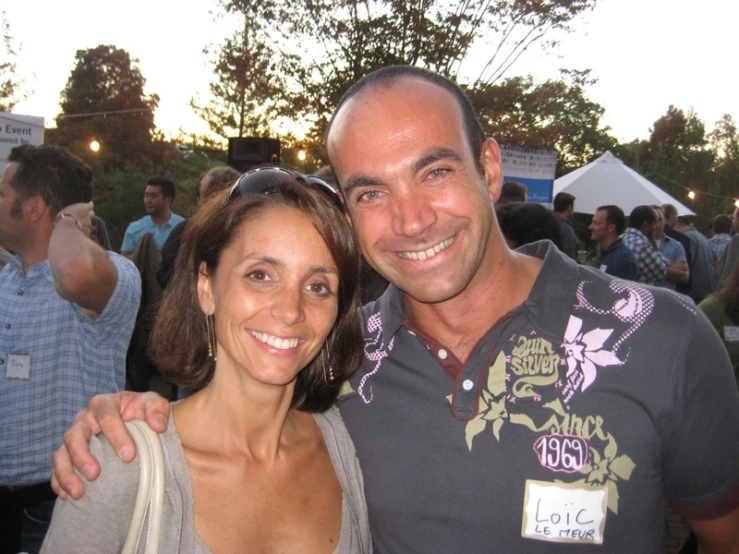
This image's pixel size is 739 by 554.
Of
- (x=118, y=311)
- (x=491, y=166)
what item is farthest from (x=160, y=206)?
(x=491, y=166)

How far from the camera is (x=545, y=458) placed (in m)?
1.77

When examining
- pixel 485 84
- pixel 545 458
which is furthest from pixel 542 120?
pixel 545 458

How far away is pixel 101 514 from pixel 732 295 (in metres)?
3.96

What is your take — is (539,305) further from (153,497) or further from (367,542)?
(153,497)

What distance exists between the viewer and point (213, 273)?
2.09 metres

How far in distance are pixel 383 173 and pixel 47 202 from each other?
2.17 meters

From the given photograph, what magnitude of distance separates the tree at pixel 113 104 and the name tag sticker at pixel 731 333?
1662 inches

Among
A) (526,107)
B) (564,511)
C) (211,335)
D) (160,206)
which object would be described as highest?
(526,107)

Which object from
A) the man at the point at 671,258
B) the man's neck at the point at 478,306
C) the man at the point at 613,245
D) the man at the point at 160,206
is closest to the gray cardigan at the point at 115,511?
the man's neck at the point at 478,306

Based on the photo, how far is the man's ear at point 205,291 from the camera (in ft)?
6.93

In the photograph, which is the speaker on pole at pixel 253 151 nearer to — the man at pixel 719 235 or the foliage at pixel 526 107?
the foliage at pixel 526 107

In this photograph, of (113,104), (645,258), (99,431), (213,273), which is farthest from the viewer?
(113,104)

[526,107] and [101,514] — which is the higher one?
[526,107]

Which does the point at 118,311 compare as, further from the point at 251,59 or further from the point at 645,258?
the point at 251,59
